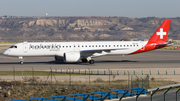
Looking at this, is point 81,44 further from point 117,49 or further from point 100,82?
point 100,82

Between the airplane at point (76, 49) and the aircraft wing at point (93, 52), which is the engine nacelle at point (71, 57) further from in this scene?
the aircraft wing at point (93, 52)

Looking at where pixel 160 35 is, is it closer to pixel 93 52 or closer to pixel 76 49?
pixel 93 52

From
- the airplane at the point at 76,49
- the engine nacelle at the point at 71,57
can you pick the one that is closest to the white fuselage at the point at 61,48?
the airplane at the point at 76,49

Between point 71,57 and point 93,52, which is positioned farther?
point 93,52

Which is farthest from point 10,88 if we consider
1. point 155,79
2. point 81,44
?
point 81,44

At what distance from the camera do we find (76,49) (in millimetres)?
48094

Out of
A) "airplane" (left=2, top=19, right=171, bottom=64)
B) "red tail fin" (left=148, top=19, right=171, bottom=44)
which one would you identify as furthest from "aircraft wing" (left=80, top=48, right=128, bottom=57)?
"red tail fin" (left=148, top=19, right=171, bottom=44)

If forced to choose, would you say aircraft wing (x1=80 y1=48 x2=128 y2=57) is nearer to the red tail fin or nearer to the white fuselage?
the white fuselage

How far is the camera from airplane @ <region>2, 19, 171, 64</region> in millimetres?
46156

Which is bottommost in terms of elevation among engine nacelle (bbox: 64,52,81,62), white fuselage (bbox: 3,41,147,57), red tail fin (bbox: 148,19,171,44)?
engine nacelle (bbox: 64,52,81,62)

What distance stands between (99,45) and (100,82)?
66.5 ft

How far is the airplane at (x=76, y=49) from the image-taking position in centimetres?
4616

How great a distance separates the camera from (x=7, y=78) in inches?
1261

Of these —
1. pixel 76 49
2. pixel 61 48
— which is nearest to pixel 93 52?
pixel 76 49
